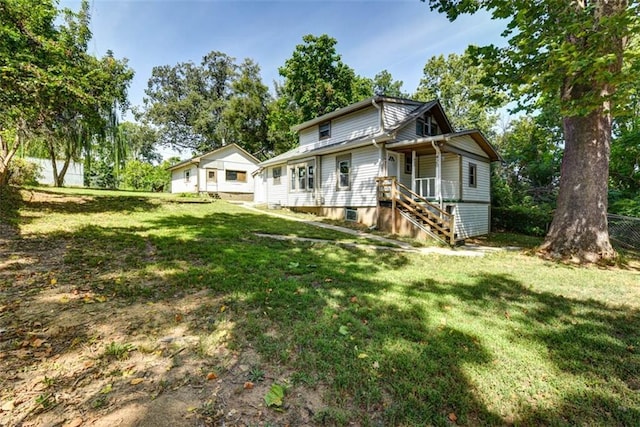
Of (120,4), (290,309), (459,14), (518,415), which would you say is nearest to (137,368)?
(290,309)

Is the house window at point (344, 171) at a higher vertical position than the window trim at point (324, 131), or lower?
lower

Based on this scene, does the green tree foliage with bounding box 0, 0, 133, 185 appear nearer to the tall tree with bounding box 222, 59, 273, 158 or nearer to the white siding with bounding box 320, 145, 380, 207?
the white siding with bounding box 320, 145, 380, 207

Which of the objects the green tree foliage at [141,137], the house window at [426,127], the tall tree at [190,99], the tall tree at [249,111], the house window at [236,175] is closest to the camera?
the house window at [426,127]

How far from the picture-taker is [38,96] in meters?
8.41

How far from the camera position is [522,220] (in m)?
14.5

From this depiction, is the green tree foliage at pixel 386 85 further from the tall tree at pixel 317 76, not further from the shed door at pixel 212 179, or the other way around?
the shed door at pixel 212 179

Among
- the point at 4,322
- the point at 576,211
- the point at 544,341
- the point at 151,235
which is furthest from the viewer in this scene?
the point at 576,211

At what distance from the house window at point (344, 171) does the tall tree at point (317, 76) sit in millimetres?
12490

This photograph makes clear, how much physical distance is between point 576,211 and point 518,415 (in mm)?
7912

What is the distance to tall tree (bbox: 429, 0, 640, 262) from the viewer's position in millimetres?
6285

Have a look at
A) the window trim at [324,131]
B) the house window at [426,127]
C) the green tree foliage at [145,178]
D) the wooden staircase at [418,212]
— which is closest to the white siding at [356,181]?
the wooden staircase at [418,212]

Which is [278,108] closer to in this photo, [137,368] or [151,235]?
[151,235]

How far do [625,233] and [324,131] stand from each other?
13.9 meters

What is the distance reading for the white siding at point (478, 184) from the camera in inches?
496
